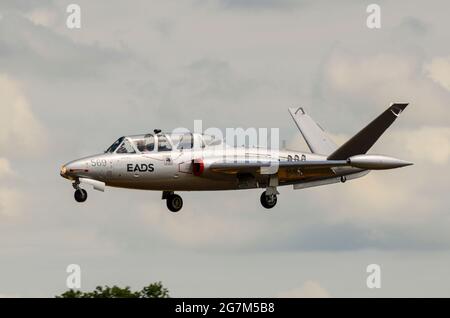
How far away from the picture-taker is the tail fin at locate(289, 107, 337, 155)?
77750mm

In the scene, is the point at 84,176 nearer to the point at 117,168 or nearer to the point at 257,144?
the point at 117,168

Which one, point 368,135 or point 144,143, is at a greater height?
point 368,135

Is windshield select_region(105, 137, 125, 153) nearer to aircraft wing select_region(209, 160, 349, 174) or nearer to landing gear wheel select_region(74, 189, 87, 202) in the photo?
landing gear wheel select_region(74, 189, 87, 202)

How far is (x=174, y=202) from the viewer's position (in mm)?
72500

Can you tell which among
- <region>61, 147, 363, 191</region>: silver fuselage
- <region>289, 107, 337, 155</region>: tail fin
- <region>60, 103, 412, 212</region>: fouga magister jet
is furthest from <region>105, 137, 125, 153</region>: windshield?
<region>289, 107, 337, 155</region>: tail fin

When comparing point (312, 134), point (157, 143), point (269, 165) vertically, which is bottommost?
point (269, 165)

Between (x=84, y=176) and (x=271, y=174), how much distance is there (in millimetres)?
9774

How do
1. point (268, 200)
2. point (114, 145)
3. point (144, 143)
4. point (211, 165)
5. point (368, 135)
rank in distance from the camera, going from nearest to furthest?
point (114, 145) → point (144, 143) → point (211, 165) → point (368, 135) → point (268, 200)

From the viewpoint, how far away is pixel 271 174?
72.4m

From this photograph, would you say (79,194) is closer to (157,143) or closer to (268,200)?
(157,143)

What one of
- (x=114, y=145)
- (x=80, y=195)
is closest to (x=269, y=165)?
(x=114, y=145)

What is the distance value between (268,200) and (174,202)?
4472mm

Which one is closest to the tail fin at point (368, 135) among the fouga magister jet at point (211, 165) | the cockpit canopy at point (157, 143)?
the fouga magister jet at point (211, 165)
